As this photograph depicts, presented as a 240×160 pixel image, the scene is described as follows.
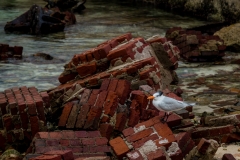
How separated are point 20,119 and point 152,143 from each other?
1444 mm

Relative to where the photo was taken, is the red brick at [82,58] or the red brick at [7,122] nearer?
the red brick at [7,122]

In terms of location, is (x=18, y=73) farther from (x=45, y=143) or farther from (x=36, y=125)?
(x=45, y=143)

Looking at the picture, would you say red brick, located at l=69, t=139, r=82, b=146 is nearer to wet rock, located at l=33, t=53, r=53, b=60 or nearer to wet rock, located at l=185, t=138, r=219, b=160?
wet rock, located at l=185, t=138, r=219, b=160

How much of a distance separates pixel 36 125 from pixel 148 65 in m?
1.89

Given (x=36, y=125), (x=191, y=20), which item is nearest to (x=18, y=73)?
(x=36, y=125)

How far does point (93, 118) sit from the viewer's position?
16.3 ft

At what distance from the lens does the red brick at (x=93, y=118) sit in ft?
16.2

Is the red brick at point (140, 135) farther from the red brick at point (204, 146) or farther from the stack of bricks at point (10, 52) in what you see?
the stack of bricks at point (10, 52)

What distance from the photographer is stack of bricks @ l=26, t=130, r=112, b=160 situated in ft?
14.0

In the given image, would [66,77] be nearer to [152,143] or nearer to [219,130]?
[219,130]

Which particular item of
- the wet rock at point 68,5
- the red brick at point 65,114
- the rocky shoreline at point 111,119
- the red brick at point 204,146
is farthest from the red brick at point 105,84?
the wet rock at point 68,5

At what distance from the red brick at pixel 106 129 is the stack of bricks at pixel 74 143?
0.26m

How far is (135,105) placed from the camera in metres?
5.25

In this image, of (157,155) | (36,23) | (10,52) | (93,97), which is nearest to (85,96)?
(93,97)
